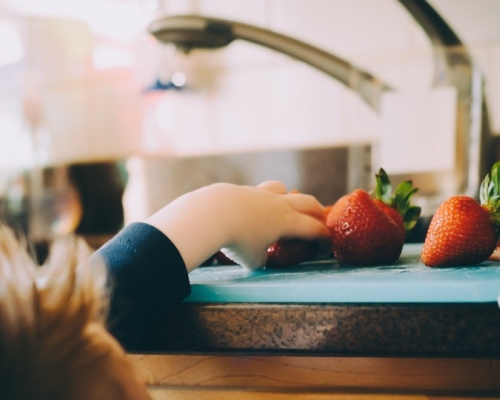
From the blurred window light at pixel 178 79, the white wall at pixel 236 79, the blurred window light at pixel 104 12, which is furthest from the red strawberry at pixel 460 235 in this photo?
the blurred window light at pixel 104 12

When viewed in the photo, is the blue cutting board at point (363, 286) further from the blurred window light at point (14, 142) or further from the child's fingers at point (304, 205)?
the blurred window light at point (14, 142)

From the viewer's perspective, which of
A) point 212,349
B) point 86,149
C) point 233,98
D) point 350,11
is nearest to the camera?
point 212,349

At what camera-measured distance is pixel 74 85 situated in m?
1.36

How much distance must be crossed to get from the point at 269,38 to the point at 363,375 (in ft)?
2.12

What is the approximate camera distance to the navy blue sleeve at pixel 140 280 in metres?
0.37

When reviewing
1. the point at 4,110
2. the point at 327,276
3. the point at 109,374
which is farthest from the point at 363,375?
the point at 4,110

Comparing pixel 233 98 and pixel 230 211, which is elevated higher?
pixel 233 98

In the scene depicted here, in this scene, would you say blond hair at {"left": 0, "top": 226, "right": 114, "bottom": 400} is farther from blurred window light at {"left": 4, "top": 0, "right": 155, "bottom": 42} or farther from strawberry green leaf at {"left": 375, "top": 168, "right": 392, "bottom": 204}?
blurred window light at {"left": 4, "top": 0, "right": 155, "bottom": 42}

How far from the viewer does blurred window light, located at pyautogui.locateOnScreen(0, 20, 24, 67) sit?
1380 millimetres

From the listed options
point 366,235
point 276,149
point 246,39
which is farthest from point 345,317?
point 276,149

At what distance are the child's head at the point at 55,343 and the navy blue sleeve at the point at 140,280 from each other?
0.06 m

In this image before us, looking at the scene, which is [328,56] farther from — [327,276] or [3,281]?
[3,281]

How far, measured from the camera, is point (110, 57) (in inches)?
52.0

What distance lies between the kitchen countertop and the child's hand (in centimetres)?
4
